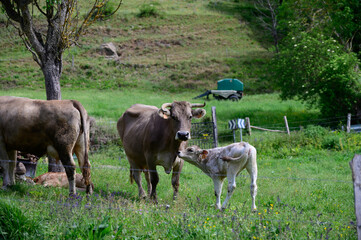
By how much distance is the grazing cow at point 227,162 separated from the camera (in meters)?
8.31

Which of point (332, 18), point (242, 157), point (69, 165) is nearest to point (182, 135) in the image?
point (242, 157)

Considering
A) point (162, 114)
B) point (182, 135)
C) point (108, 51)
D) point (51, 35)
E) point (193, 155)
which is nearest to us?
point (182, 135)

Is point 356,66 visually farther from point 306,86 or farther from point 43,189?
point 43,189

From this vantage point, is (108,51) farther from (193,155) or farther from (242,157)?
(242,157)

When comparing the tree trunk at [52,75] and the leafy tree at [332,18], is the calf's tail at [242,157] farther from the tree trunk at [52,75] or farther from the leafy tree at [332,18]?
the leafy tree at [332,18]

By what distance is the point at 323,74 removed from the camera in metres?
23.9

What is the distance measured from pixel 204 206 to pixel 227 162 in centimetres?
116

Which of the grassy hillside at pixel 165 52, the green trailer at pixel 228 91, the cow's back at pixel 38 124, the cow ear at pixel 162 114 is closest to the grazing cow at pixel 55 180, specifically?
the cow's back at pixel 38 124

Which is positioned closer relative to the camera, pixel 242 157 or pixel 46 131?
pixel 242 157

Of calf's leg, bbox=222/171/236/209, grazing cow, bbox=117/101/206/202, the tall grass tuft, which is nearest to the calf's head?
grazing cow, bbox=117/101/206/202

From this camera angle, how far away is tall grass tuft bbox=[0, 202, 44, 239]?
6496mm

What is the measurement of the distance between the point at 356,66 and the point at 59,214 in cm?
2227

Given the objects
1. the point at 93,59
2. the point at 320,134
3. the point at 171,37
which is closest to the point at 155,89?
the point at 93,59

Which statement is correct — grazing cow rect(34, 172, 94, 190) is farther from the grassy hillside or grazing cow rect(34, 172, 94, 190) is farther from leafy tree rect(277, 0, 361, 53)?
the grassy hillside
